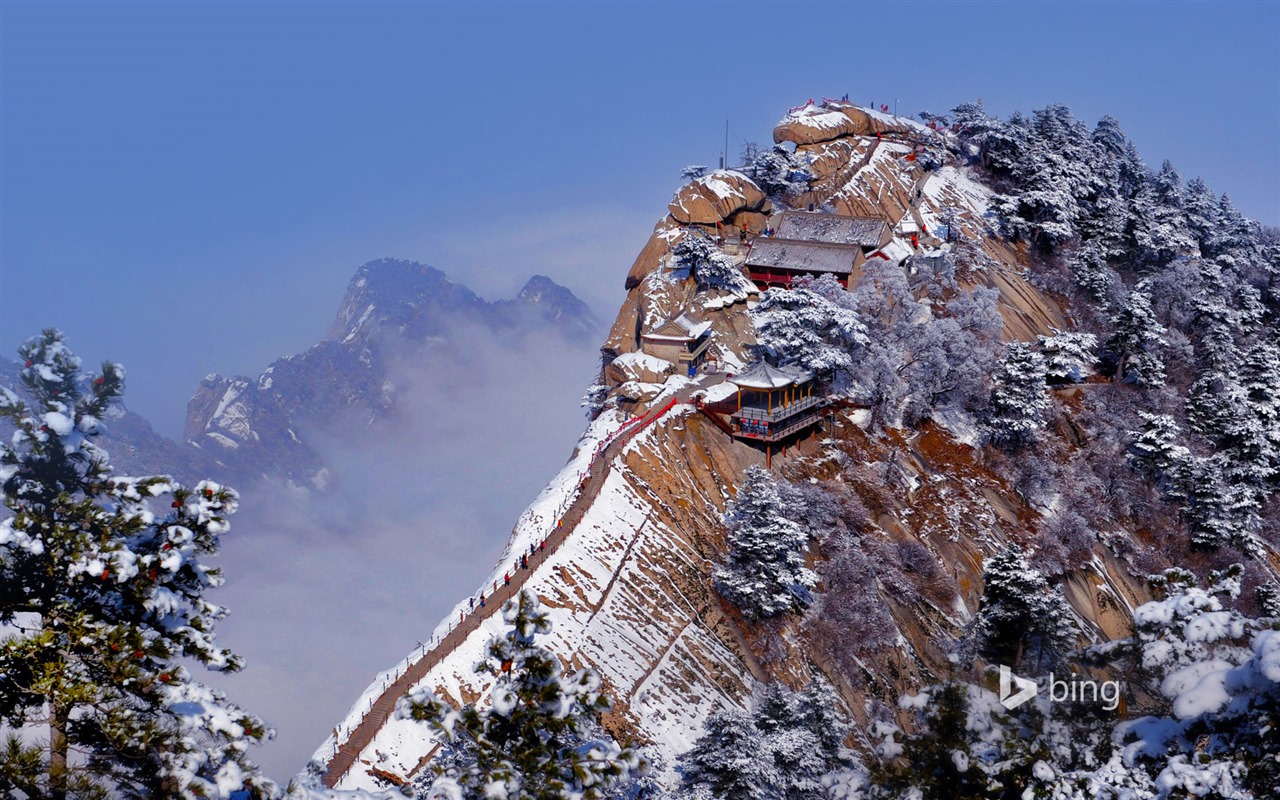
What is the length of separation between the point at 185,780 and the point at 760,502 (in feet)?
103

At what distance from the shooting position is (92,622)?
1299cm

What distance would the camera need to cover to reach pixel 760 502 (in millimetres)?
41969

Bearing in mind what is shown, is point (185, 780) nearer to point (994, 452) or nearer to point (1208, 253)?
point (994, 452)

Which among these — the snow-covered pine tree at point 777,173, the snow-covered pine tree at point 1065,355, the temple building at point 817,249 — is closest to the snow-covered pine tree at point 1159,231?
the snow-covered pine tree at point 1065,355

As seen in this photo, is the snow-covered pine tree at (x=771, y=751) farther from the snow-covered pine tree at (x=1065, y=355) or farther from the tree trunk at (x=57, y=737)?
the snow-covered pine tree at (x=1065, y=355)

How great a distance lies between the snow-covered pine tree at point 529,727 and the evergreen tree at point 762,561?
2683 centimetres

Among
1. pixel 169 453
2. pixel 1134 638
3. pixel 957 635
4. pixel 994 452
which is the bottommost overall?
pixel 1134 638

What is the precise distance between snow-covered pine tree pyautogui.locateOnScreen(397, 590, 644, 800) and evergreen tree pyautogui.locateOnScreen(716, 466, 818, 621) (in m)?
26.8

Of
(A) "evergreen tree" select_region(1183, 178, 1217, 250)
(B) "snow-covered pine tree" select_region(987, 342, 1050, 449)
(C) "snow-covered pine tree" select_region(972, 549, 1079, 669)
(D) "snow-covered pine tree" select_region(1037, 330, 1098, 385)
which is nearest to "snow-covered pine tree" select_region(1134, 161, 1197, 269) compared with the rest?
(A) "evergreen tree" select_region(1183, 178, 1217, 250)

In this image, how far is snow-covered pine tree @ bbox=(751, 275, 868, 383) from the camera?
Result: 176 feet

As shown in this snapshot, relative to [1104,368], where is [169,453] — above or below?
above

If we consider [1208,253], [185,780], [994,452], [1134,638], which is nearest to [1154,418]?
[994,452]

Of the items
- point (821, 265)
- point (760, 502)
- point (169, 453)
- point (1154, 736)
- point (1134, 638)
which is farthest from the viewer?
point (169, 453)

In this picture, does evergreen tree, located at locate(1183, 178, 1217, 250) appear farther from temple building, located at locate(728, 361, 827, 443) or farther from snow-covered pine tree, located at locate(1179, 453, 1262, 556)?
temple building, located at locate(728, 361, 827, 443)
